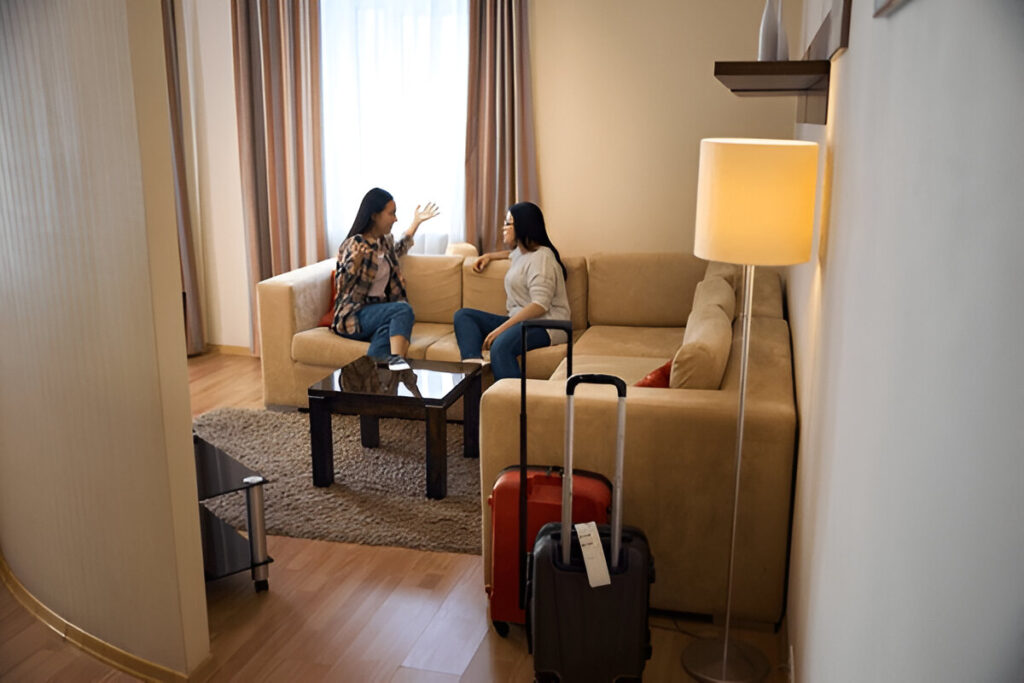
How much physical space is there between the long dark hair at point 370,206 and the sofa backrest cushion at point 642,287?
1141 millimetres

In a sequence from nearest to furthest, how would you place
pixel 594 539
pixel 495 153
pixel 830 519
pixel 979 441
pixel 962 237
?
1. pixel 979 441
2. pixel 962 237
3. pixel 830 519
4. pixel 594 539
5. pixel 495 153

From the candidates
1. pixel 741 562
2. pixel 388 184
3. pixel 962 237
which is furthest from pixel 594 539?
pixel 388 184

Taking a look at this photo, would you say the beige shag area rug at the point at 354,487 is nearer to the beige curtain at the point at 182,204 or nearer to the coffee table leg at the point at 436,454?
the coffee table leg at the point at 436,454

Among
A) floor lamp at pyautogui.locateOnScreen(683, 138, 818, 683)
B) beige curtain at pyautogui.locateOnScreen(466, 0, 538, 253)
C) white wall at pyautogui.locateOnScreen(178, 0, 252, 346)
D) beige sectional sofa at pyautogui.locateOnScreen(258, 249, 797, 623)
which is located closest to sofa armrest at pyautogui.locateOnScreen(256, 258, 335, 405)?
beige curtain at pyautogui.locateOnScreen(466, 0, 538, 253)

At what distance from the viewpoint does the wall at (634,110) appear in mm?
4953

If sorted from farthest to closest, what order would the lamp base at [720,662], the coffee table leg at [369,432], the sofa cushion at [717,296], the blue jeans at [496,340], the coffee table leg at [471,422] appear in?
1. the blue jeans at [496,340]
2. the coffee table leg at [369,432]
3. the coffee table leg at [471,422]
4. the sofa cushion at [717,296]
5. the lamp base at [720,662]

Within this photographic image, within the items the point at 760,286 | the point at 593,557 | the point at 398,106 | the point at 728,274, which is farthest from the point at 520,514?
the point at 398,106

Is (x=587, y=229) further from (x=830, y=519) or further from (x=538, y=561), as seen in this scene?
(x=830, y=519)

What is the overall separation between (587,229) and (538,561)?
3228 millimetres

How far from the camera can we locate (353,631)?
285 cm

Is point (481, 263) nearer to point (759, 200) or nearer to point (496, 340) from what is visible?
point (496, 340)

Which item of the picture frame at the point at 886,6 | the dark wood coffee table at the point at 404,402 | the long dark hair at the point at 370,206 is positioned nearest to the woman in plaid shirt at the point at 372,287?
the long dark hair at the point at 370,206

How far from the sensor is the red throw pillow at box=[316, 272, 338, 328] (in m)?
5.06

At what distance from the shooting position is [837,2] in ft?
6.95
